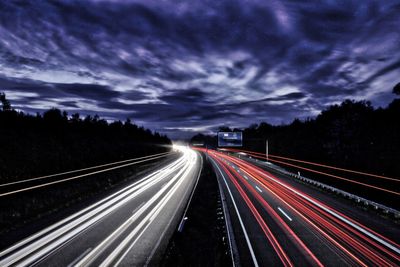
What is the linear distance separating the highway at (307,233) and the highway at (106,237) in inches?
205

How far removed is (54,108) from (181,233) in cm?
9620

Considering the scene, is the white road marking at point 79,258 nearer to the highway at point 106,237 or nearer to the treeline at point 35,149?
the highway at point 106,237

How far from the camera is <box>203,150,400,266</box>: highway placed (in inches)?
511

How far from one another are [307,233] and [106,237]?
1373 centimetres

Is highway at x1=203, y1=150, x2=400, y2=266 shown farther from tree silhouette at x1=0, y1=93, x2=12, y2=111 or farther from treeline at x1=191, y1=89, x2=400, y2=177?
tree silhouette at x1=0, y1=93, x2=12, y2=111

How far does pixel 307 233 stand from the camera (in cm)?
1642

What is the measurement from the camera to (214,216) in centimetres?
2148

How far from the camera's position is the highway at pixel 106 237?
1268 centimetres

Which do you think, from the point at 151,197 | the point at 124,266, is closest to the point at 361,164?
the point at 151,197

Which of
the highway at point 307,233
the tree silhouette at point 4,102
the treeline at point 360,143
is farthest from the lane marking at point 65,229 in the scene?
the tree silhouette at point 4,102

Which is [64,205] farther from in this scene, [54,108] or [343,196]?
[54,108]

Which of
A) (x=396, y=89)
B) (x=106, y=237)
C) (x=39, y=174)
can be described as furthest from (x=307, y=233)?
(x=396, y=89)

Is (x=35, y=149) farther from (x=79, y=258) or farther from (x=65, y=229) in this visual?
(x=79, y=258)

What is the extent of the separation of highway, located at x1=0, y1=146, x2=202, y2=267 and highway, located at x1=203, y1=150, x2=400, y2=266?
205 inches
